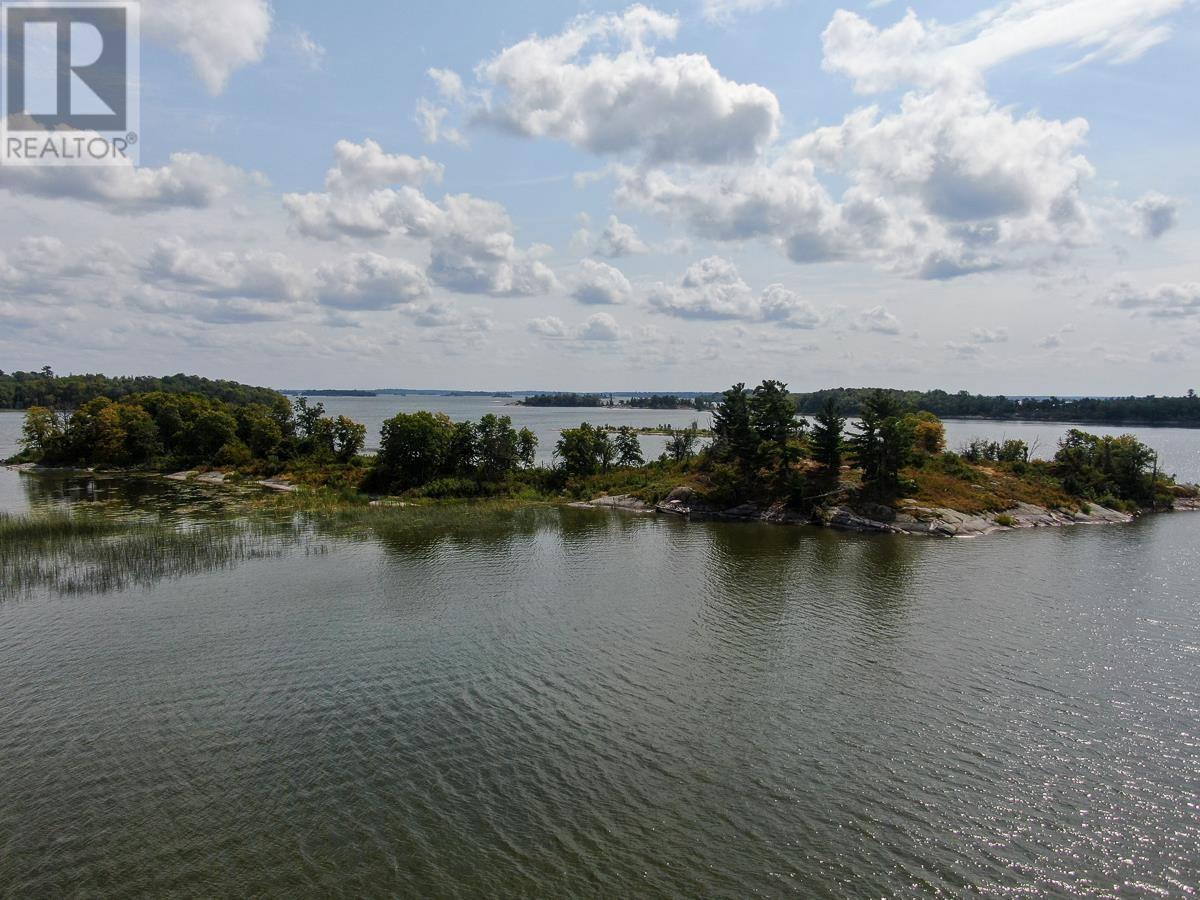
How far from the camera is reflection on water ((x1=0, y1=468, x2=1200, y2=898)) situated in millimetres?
17562

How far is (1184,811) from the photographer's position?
65.0 feet

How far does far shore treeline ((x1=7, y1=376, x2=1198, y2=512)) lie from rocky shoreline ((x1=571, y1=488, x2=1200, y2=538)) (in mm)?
1119

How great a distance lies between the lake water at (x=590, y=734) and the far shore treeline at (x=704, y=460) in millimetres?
28033

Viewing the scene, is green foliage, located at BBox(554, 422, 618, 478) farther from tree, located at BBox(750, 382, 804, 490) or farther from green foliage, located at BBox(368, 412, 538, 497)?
tree, located at BBox(750, 382, 804, 490)

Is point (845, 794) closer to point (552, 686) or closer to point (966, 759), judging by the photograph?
point (966, 759)

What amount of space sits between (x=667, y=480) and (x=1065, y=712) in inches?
2305

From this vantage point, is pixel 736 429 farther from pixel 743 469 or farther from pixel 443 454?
pixel 443 454

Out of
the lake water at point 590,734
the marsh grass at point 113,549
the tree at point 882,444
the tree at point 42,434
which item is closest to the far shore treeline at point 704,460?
the tree at point 882,444

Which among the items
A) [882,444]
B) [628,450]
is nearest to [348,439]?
[628,450]

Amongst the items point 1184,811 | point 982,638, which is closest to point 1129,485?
point 982,638

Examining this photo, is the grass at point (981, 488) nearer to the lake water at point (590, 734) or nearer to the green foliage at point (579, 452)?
the lake water at point (590, 734)

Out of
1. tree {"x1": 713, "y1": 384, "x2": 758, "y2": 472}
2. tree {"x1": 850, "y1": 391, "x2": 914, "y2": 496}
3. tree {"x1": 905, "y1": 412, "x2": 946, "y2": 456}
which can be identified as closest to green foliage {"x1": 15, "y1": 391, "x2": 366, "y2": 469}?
tree {"x1": 713, "y1": 384, "x2": 758, "y2": 472}

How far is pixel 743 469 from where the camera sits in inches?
3056

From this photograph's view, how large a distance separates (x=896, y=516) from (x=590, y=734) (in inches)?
2072
